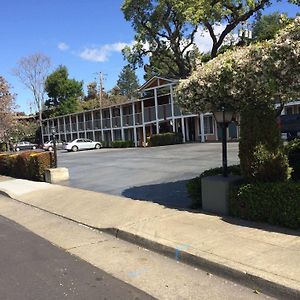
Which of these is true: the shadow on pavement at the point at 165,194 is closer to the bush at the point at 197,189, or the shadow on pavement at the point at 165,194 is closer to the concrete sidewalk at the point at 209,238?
the bush at the point at 197,189

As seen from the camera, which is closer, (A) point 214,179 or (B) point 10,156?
(A) point 214,179

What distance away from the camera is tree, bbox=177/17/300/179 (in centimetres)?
700

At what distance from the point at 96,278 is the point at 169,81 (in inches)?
1482

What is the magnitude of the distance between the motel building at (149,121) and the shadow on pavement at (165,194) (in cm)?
2150

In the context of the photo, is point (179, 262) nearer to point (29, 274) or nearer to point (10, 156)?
point (29, 274)

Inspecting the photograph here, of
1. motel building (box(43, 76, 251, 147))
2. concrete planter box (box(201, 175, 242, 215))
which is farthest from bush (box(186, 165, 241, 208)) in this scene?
motel building (box(43, 76, 251, 147))

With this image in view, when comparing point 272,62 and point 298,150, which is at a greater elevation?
point 272,62

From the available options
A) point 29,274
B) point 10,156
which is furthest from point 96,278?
point 10,156

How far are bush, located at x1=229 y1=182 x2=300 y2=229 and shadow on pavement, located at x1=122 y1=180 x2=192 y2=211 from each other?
1706 millimetres

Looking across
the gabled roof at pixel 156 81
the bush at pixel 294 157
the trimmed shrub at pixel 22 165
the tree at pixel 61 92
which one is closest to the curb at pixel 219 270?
the bush at pixel 294 157

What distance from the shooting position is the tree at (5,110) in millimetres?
28073


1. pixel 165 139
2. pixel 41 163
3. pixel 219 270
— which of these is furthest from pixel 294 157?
pixel 165 139

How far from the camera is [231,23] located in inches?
1046

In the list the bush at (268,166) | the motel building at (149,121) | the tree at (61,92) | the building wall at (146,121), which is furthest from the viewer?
the tree at (61,92)
